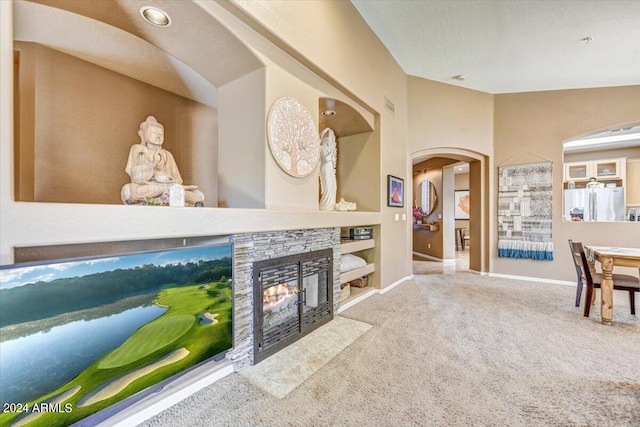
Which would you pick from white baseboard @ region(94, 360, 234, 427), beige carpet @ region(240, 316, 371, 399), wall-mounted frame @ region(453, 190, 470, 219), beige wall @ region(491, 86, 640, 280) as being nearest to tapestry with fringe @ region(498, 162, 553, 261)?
beige wall @ region(491, 86, 640, 280)

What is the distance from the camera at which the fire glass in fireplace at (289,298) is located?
2.31 metres

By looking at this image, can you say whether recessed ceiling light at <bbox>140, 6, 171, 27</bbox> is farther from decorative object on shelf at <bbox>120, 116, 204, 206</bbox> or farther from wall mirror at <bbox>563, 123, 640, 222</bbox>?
wall mirror at <bbox>563, 123, 640, 222</bbox>

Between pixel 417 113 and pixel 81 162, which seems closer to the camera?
pixel 81 162

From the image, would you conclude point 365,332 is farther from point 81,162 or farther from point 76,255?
point 81,162

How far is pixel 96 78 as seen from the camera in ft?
7.50

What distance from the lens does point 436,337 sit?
9.14ft

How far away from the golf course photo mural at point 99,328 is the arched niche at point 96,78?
1.10 m

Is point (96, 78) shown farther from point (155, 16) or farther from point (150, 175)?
point (150, 175)

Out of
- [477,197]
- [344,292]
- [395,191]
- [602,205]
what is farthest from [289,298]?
[602,205]

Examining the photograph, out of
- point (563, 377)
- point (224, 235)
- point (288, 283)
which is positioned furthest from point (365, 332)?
point (224, 235)

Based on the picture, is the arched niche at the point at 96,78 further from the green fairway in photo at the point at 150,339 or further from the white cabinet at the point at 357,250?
the white cabinet at the point at 357,250

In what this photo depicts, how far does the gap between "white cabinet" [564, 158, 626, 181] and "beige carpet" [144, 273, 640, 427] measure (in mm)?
4601

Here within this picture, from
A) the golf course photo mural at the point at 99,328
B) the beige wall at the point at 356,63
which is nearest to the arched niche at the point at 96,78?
the beige wall at the point at 356,63

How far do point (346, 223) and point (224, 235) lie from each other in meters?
1.67
